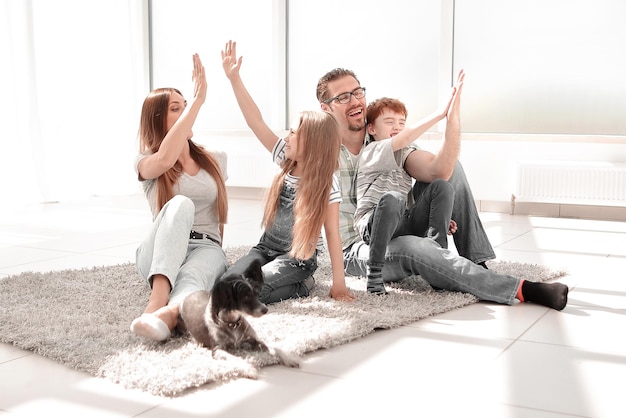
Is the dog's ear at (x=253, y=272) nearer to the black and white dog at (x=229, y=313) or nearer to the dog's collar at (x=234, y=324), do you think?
the black and white dog at (x=229, y=313)

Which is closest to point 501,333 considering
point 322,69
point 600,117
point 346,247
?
point 346,247

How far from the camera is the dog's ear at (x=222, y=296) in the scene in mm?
1845

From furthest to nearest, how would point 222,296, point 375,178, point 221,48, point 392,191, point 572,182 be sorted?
point 221,48 → point 572,182 → point 375,178 → point 392,191 → point 222,296

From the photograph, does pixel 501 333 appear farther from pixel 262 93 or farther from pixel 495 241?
pixel 262 93

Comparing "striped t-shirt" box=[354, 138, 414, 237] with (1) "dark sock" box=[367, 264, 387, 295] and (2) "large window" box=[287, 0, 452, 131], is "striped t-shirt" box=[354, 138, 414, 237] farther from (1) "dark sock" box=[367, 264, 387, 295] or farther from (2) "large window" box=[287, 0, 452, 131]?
(2) "large window" box=[287, 0, 452, 131]

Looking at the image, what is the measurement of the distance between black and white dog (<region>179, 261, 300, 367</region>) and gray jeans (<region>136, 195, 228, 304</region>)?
152mm

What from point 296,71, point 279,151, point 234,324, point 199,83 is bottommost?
point 234,324

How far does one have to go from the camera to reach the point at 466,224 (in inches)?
114

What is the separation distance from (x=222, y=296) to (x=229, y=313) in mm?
54

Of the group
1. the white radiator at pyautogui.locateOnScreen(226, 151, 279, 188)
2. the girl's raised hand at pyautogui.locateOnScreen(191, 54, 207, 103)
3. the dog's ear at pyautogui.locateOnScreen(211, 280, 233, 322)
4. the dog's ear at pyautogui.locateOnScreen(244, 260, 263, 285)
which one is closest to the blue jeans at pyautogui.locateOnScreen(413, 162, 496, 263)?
the girl's raised hand at pyautogui.locateOnScreen(191, 54, 207, 103)

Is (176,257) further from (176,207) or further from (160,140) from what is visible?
(160,140)

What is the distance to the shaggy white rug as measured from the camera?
1.84m

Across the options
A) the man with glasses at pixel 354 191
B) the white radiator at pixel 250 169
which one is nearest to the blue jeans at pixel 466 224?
the man with glasses at pixel 354 191

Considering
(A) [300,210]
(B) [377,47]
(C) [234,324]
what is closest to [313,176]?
(A) [300,210]
